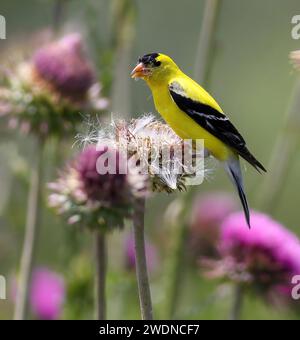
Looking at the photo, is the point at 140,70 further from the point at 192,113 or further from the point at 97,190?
the point at 97,190

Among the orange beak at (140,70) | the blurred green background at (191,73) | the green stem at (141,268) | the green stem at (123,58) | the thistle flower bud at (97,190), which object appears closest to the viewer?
the green stem at (141,268)

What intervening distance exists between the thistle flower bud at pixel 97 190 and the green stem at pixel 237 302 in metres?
0.57

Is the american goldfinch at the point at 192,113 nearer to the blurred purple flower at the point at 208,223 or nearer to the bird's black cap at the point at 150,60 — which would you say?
the bird's black cap at the point at 150,60

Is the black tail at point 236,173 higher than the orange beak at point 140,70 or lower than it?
lower

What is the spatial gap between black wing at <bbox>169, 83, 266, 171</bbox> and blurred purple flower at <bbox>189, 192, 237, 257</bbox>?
5.02 feet

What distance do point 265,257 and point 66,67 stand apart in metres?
1.08

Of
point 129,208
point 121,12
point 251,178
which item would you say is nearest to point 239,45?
point 251,178

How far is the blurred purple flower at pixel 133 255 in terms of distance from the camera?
357cm

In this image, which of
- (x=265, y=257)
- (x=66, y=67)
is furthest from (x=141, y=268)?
(x=66, y=67)

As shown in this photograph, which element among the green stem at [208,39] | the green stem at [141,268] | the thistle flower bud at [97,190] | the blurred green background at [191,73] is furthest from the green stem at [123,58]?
the green stem at [141,268]

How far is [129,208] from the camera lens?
245 cm

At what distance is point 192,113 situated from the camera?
2449 mm

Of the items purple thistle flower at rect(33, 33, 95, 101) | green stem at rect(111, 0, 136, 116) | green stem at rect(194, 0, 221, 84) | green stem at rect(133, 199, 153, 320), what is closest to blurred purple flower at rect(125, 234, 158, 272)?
green stem at rect(111, 0, 136, 116)

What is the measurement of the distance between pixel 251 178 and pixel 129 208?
11.6ft
